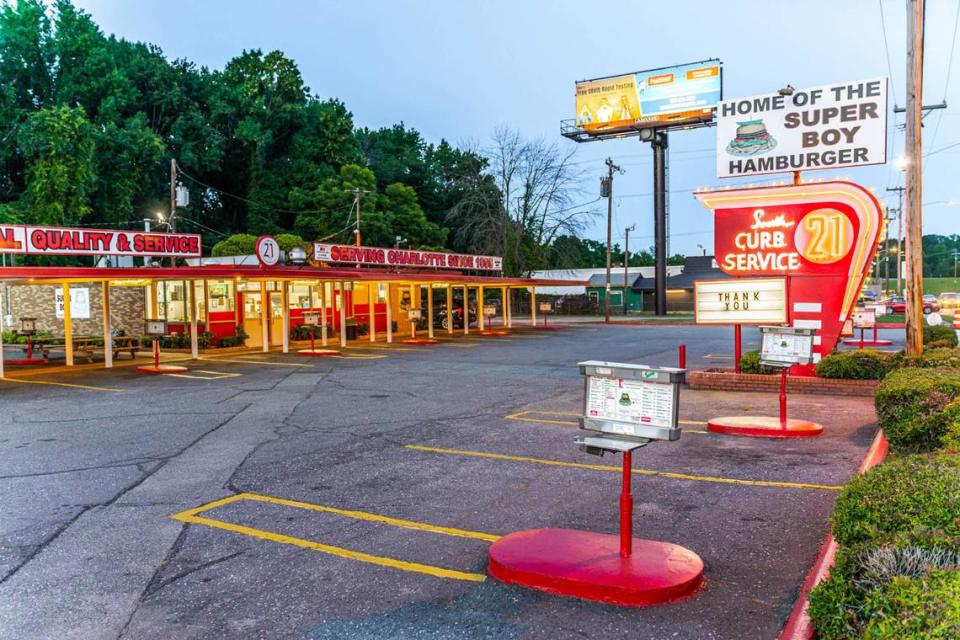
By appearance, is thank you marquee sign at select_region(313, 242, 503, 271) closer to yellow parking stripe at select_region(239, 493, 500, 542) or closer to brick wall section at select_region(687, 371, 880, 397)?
brick wall section at select_region(687, 371, 880, 397)

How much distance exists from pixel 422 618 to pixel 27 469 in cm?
609

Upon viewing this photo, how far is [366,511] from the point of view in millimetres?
6461

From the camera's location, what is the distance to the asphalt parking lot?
440cm

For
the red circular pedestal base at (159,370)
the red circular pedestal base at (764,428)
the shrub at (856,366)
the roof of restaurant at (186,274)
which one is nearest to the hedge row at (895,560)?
the red circular pedestal base at (764,428)

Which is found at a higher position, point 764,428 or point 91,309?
point 91,309

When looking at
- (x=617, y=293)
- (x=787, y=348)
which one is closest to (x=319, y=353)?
(x=787, y=348)

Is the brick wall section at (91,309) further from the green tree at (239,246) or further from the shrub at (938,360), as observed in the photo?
the shrub at (938,360)

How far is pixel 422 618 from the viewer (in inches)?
171

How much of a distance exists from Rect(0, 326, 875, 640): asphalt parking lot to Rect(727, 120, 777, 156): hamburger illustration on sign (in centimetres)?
504

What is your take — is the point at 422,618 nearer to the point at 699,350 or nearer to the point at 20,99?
the point at 699,350

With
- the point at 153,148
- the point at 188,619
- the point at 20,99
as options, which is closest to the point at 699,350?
the point at 188,619

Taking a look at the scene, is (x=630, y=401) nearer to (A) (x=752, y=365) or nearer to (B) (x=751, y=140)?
(A) (x=752, y=365)

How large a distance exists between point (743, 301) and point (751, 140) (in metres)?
3.43

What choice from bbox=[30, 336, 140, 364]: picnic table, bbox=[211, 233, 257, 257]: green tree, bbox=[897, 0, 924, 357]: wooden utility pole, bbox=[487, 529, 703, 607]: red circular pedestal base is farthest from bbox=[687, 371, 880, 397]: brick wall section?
bbox=[211, 233, 257, 257]: green tree
